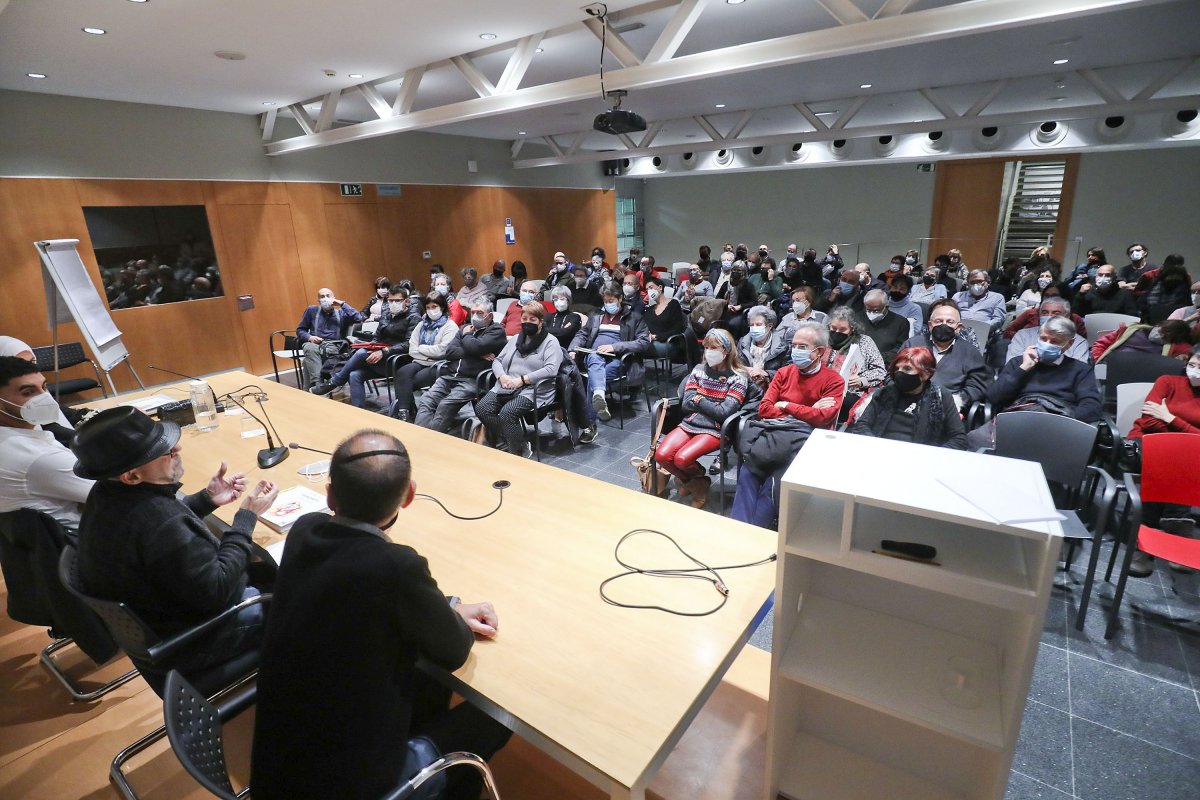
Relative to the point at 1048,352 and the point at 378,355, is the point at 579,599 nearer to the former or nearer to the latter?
the point at 1048,352

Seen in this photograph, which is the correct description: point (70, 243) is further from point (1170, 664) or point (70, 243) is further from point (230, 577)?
point (1170, 664)

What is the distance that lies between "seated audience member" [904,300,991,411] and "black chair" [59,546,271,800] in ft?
14.1

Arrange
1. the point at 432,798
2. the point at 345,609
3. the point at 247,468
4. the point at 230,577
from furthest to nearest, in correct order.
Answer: the point at 247,468 < the point at 230,577 < the point at 432,798 < the point at 345,609

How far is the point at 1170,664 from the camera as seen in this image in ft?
7.72

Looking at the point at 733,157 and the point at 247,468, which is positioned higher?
the point at 733,157

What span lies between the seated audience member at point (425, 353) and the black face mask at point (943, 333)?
403 cm

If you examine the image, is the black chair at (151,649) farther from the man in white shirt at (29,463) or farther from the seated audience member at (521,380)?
the seated audience member at (521,380)

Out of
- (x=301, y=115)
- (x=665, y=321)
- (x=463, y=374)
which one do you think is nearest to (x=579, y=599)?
(x=463, y=374)

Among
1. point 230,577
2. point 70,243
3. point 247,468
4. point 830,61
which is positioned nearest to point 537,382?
point 247,468

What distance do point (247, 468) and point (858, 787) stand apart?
2739mm

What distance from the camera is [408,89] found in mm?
5379

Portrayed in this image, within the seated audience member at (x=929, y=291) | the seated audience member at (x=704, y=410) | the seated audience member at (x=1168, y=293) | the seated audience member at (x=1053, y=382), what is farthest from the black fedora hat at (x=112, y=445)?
the seated audience member at (x=1168, y=293)

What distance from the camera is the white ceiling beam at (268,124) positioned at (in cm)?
702

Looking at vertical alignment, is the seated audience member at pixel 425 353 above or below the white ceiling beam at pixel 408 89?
below
